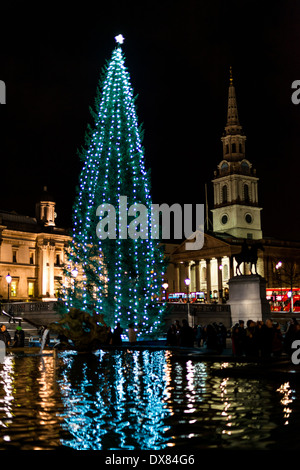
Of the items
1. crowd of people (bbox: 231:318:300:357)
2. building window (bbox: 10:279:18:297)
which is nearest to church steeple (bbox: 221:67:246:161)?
building window (bbox: 10:279:18:297)

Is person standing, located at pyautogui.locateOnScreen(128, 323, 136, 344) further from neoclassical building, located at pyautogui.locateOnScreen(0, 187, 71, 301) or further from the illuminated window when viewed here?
the illuminated window

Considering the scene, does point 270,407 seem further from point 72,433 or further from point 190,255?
point 190,255

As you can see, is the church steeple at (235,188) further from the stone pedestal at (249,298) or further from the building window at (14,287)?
the stone pedestal at (249,298)

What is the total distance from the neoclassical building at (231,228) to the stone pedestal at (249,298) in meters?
67.2

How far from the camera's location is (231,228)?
378ft

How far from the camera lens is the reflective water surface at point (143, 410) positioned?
7910 millimetres

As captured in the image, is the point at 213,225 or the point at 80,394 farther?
the point at 213,225

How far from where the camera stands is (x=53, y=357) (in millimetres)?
Result: 23391

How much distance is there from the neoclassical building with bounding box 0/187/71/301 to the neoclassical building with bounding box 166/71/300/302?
1122 inches

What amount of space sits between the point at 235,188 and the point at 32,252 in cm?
4496

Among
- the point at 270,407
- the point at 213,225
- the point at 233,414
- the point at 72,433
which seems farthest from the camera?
the point at 213,225

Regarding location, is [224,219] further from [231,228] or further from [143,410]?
[143,410]
